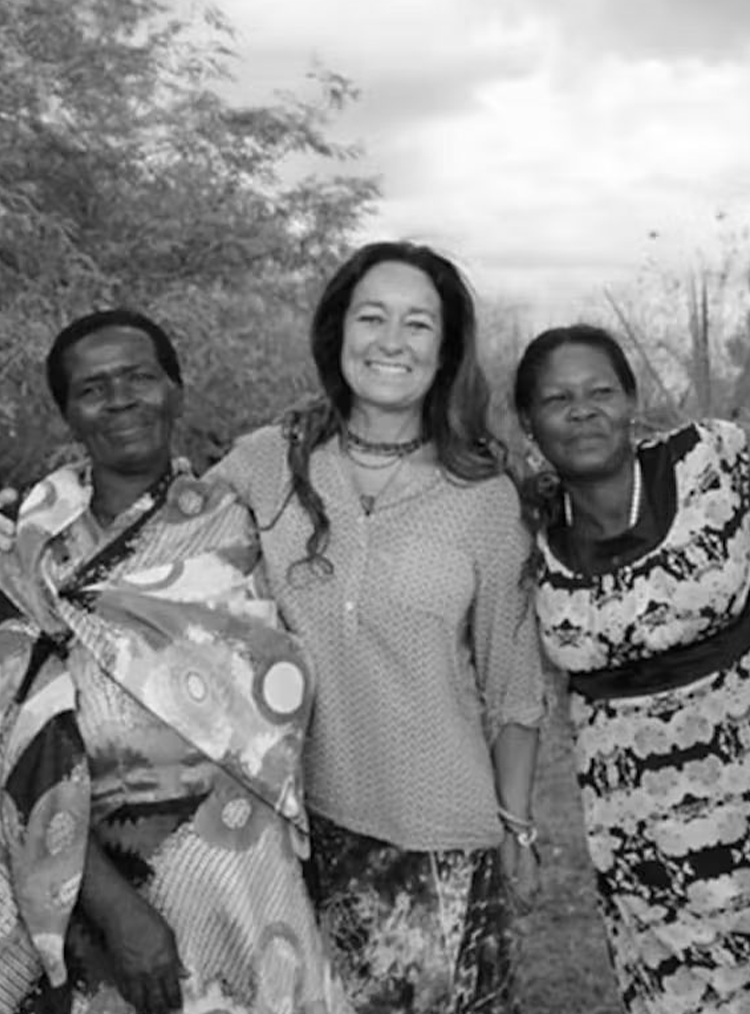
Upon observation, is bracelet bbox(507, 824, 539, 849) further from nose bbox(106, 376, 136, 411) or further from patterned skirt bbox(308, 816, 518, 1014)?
nose bbox(106, 376, 136, 411)

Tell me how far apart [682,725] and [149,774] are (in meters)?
0.93

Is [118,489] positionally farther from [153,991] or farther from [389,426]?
[153,991]

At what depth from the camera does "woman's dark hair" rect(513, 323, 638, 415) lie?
10.2 ft

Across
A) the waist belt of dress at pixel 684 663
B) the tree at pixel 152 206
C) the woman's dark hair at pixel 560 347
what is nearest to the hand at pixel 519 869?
the waist belt of dress at pixel 684 663

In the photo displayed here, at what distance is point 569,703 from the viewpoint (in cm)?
318

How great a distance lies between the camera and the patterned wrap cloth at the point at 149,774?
2.67 meters

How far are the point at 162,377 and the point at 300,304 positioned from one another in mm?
12100

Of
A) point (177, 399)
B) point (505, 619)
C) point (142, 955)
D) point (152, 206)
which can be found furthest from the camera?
point (152, 206)

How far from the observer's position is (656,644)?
9.72ft

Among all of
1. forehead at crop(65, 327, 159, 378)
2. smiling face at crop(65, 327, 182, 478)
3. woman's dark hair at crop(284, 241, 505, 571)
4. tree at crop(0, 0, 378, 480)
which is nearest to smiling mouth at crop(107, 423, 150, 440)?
smiling face at crop(65, 327, 182, 478)

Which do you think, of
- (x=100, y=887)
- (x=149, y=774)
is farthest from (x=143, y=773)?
(x=100, y=887)

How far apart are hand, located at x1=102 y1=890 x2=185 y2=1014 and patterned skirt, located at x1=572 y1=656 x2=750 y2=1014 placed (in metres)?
0.86

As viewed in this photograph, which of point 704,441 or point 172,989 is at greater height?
point 704,441

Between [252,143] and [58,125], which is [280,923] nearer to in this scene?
[58,125]
